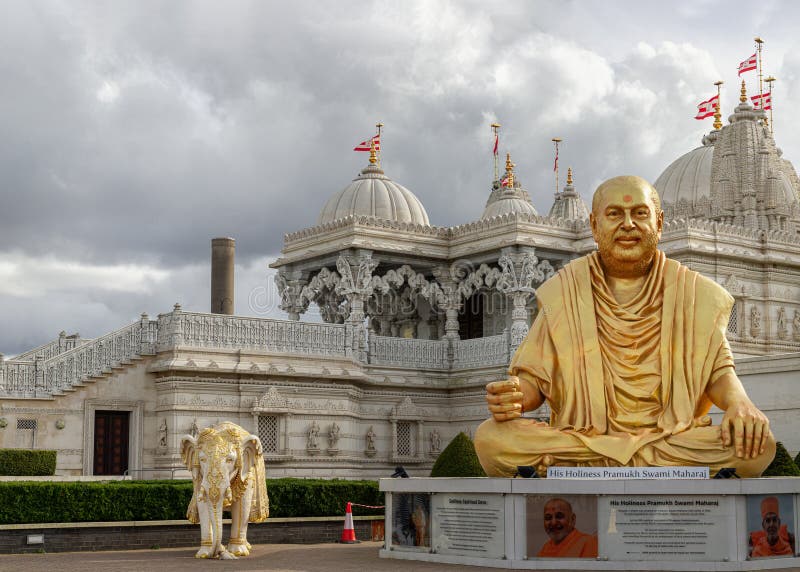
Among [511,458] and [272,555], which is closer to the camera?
[511,458]

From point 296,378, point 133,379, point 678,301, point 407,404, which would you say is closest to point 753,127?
point 407,404

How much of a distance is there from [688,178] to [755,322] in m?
10.5

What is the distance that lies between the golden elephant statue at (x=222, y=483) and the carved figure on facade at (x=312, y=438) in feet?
48.4

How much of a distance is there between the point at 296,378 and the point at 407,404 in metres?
4.06

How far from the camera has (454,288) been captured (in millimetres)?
39062

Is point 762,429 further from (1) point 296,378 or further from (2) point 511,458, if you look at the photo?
(1) point 296,378

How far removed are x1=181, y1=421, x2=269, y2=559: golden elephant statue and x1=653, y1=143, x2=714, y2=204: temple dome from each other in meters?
30.0

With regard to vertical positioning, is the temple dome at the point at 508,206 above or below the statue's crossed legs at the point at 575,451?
above

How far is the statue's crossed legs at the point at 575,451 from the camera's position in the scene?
627 inches

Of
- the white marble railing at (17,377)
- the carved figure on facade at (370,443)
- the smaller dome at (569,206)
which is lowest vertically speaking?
the carved figure on facade at (370,443)

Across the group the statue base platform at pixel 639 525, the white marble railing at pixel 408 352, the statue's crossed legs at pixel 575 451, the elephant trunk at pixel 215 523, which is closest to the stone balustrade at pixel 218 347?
the white marble railing at pixel 408 352

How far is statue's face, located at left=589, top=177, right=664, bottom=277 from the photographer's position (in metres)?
16.9

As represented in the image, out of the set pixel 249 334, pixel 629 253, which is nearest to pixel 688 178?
pixel 249 334

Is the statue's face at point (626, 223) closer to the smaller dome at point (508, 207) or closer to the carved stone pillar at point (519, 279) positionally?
the carved stone pillar at point (519, 279)
